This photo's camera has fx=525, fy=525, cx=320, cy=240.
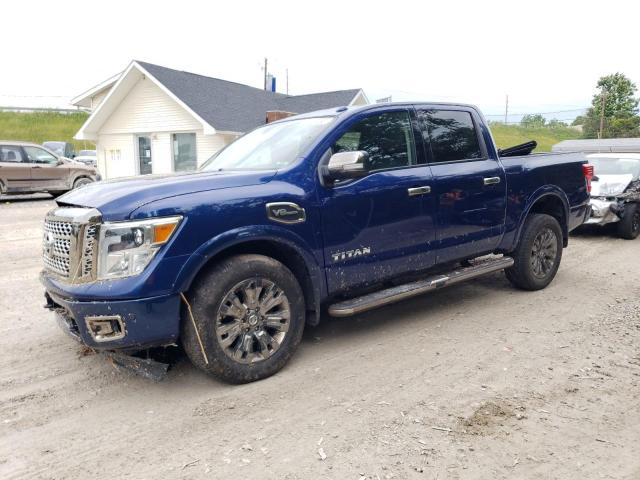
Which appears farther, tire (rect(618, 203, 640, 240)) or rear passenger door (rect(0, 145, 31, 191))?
rear passenger door (rect(0, 145, 31, 191))

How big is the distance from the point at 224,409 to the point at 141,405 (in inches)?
23.4

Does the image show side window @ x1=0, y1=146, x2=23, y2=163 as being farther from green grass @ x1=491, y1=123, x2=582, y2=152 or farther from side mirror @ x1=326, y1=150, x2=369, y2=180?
green grass @ x1=491, y1=123, x2=582, y2=152

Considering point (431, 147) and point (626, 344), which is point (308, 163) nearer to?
point (431, 147)

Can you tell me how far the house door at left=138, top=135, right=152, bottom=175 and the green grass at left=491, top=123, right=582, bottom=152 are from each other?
115 ft

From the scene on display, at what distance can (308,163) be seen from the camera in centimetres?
417

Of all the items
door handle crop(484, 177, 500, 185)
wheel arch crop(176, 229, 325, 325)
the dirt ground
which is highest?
door handle crop(484, 177, 500, 185)

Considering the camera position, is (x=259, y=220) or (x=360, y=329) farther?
(x=360, y=329)

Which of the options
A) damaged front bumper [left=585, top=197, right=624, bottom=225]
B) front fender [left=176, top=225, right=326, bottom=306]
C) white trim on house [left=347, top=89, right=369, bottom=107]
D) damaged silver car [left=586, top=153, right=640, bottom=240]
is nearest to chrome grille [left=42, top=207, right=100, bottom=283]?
front fender [left=176, top=225, right=326, bottom=306]

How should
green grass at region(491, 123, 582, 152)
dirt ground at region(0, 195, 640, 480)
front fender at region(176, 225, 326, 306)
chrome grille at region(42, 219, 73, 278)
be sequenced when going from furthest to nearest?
green grass at region(491, 123, 582, 152) → chrome grille at region(42, 219, 73, 278) → front fender at region(176, 225, 326, 306) → dirt ground at region(0, 195, 640, 480)

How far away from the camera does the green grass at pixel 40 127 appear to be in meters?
51.1

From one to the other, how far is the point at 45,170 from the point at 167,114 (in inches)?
223

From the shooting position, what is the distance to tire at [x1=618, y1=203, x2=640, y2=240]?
992 cm

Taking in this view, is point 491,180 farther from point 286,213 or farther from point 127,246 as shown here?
point 127,246

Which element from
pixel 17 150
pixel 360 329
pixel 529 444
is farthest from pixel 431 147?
pixel 17 150
